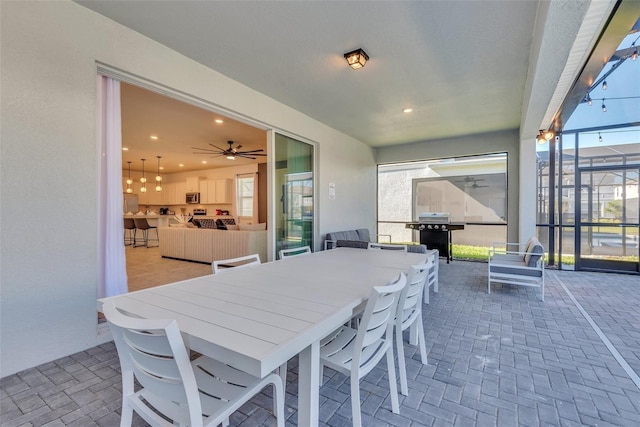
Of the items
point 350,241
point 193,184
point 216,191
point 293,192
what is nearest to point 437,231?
point 350,241

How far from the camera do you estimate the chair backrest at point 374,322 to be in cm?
127

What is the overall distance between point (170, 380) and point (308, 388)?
1.70ft

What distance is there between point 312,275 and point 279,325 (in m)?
0.86

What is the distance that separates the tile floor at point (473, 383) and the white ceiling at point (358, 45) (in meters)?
2.81

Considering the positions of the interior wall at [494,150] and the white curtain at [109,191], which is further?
the interior wall at [494,150]

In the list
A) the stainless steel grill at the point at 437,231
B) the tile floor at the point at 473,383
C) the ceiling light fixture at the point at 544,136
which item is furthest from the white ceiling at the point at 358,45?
the tile floor at the point at 473,383

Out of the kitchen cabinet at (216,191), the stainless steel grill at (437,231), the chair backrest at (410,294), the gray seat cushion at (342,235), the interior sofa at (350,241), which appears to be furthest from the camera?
the kitchen cabinet at (216,191)

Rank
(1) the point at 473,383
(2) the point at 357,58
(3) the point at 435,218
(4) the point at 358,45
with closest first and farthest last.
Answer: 1. (1) the point at 473,383
2. (4) the point at 358,45
3. (2) the point at 357,58
4. (3) the point at 435,218

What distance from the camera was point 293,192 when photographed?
4.68 meters

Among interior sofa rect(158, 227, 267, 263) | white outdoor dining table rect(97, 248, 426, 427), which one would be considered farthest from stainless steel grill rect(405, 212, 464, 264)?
white outdoor dining table rect(97, 248, 426, 427)

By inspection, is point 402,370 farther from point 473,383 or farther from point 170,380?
point 170,380

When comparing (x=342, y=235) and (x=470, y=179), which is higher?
(x=470, y=179)

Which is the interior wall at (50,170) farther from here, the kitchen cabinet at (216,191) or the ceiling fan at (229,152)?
the kitchen cabinet at (216,191)

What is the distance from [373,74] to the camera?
3301mm
